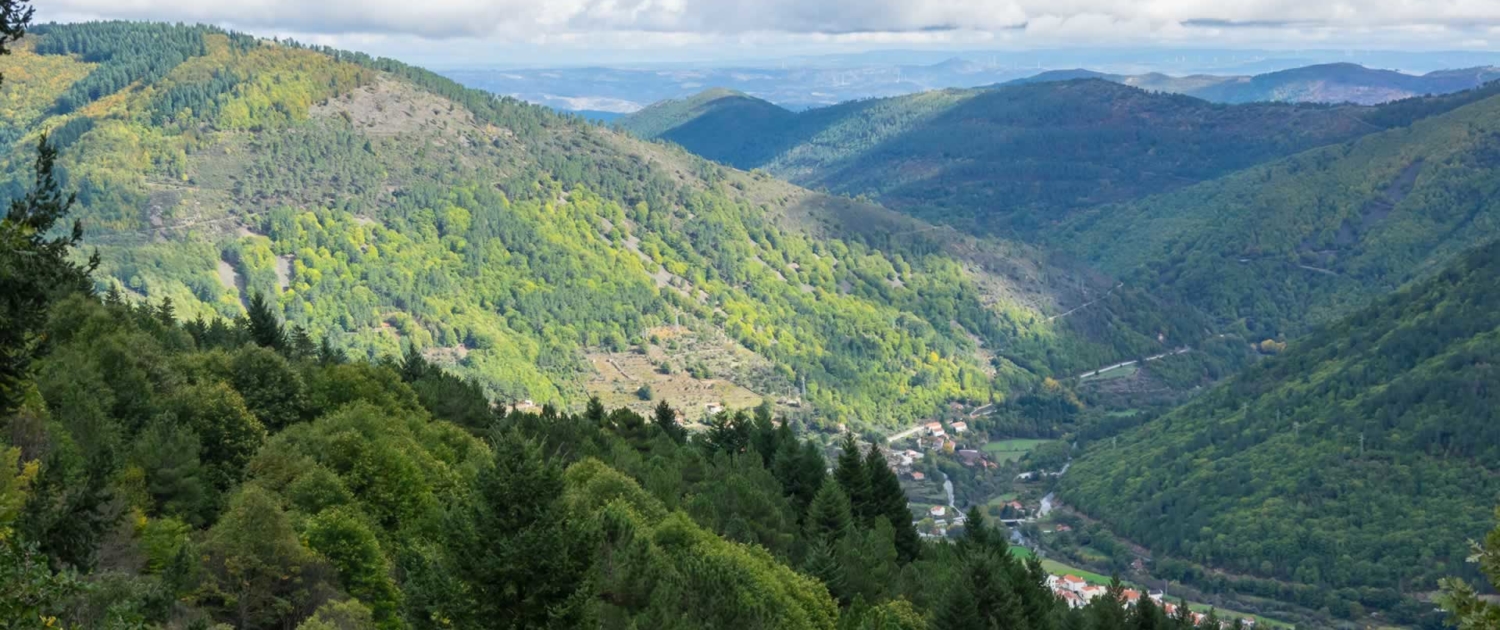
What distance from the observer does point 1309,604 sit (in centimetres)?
13175

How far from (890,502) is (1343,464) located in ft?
318

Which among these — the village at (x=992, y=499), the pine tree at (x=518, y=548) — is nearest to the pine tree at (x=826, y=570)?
the pine tree at (x=518, y=548)

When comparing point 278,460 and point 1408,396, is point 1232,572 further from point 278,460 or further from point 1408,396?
point 278,460

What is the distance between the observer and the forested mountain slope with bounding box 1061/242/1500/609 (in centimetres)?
13588

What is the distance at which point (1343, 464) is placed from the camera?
155875 millimetres

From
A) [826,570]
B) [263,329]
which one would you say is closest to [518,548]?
[826,570]

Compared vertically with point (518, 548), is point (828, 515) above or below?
below

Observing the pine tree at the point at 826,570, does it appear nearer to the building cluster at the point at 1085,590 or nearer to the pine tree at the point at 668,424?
the pine tree at the point at 668,424

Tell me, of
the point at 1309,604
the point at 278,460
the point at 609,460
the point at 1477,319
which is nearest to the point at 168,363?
the point at 278,460

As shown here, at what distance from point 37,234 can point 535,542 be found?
1122 centimetres

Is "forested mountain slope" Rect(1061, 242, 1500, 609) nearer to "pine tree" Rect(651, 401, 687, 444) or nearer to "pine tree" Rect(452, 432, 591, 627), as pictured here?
"pine tree" Rect(651, 401, 687, 444)

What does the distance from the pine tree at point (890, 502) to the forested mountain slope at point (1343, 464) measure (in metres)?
68.4

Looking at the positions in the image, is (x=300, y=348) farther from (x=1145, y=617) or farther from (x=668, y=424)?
(x=1145, y=617)

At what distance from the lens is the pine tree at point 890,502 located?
255 ft
